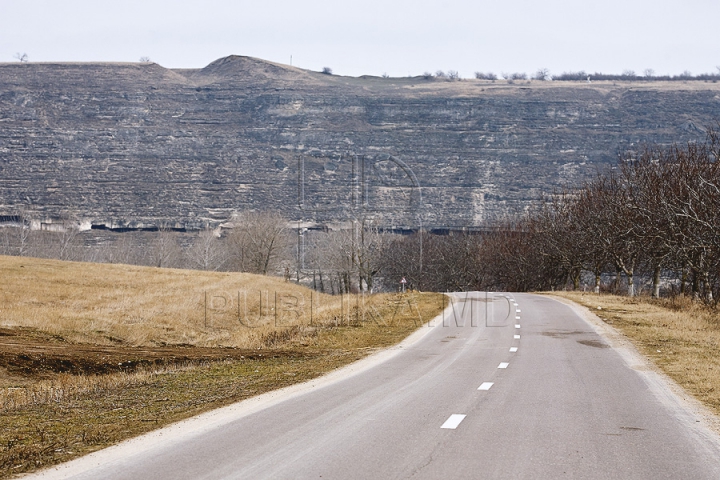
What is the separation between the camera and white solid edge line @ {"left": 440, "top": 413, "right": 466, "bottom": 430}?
9.99 metres

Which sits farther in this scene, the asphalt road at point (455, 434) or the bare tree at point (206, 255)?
the bare tree at point (206, 255)

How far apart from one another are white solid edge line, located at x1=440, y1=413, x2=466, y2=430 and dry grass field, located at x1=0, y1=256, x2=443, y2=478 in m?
3.51

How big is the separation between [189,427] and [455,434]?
3265 millimetres

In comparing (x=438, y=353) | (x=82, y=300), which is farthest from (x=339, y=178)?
(x=438, y=353)

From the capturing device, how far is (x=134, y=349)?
80.9ft

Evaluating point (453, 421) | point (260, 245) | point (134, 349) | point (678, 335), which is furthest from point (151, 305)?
point (260, 245)

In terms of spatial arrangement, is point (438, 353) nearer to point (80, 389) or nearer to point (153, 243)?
point (80, 389)

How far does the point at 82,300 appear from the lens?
43344 mm

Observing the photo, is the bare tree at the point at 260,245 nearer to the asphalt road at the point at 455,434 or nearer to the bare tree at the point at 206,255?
the bare tree at the point at 206,255

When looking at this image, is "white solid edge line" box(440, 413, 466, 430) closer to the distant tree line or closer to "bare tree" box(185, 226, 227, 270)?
the distant tree line

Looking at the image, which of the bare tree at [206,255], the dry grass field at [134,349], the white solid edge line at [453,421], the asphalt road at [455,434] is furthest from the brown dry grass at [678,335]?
the bare tree at [206,255]

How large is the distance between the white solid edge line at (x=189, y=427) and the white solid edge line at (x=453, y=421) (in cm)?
271

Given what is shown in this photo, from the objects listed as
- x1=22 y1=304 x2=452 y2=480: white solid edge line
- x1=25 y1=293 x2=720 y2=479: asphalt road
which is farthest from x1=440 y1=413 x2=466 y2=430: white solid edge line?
x1=22 y1=304 x2=452 y2=480: white solid edge line

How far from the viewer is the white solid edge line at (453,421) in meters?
9.99
